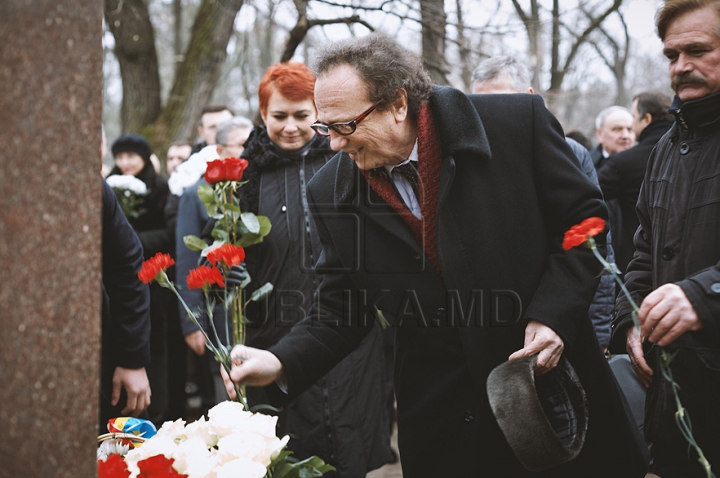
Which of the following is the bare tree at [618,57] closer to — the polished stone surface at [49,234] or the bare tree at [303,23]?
the bare tree at [303,23]

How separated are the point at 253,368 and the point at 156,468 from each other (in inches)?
24.9

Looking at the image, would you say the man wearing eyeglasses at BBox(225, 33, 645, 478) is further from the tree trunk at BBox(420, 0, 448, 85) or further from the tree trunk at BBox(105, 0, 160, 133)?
the tree trunk at BBox(105, 0, 160, 133)

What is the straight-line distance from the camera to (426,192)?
90.2 inches

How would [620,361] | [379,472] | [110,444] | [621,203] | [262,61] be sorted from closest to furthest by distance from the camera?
[110,444] < [620,361] < [621,203] < [379,472] < [262,61]

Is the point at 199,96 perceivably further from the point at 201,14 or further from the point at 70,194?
the point at 70,194

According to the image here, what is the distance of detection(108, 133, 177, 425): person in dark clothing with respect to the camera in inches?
201

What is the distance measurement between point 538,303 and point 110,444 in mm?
1173

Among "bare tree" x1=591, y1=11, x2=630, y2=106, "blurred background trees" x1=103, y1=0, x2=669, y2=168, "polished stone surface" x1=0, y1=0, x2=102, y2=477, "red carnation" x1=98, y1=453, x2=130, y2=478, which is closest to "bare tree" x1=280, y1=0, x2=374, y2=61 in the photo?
"blurred background trees" x1=103, y1=0, x2=669, y2=168

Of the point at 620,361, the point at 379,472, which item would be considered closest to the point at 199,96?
the point at 379,472

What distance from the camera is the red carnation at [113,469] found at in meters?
1.55

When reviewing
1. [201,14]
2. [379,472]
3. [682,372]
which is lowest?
[379,472]

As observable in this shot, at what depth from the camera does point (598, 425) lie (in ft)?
7.23

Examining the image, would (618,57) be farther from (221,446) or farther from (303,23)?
(221,446)

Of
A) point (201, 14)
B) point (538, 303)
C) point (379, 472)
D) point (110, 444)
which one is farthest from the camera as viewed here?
point (201, 14)
